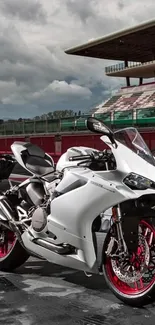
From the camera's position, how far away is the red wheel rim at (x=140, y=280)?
3.69 metres

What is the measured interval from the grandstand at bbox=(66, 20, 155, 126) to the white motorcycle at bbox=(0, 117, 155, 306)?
39.3 metres

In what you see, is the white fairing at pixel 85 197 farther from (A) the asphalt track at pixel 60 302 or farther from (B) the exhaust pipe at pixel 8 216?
(B) the exhaust pipe at pixel 8 216

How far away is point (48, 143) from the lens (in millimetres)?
18562

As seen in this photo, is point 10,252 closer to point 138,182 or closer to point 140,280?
point 140,280

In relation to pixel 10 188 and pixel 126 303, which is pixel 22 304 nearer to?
pixel 126 303

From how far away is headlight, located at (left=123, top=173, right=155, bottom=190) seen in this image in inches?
141

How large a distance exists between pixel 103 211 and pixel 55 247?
640mm

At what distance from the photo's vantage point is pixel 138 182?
3.60 meters

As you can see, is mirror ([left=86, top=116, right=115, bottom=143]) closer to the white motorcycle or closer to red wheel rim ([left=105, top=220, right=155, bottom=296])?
the white motorcycle

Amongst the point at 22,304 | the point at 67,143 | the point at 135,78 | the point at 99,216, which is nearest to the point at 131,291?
the point at 99,216

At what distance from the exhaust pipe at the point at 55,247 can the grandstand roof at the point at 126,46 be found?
1796 inches

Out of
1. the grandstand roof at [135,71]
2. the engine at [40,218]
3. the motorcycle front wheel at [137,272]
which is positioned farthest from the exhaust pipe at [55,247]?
the grandstand roof at [135,71]

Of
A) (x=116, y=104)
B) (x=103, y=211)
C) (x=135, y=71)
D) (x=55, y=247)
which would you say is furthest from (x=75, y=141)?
(x=135, y=71)

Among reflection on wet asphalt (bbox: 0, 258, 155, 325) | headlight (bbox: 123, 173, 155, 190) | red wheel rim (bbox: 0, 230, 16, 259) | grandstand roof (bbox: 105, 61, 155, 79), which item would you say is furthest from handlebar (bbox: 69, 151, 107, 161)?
grandstand roof (bbox: 105, 61, 155, 79)
